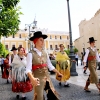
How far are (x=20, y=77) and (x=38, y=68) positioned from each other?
2.99m

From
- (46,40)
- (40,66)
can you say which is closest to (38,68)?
(40,66)

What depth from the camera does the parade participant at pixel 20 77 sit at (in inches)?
266

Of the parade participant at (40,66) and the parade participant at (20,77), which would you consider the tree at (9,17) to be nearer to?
the parade participant at (20,77)

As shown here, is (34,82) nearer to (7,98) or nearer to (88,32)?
(7,98)

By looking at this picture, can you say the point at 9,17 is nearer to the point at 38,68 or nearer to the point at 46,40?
the point at 38,68

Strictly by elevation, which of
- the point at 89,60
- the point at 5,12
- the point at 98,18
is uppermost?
the point at 98,18

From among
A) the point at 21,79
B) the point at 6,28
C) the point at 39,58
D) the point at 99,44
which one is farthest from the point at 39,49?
the point at 99,44

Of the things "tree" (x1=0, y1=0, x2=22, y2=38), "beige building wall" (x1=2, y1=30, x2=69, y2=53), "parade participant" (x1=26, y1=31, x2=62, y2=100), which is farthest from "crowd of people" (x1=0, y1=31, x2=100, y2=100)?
"beige building wall" (x1=2, y1=30, x2=69, y2=53)

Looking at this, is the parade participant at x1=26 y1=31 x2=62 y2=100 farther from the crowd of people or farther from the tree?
the tree

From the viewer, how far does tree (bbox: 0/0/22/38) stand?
15148mm

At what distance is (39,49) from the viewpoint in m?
4.11

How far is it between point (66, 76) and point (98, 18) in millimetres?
33010

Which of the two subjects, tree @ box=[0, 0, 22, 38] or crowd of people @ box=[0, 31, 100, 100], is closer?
crowd of people @ box=[0, 31, 100, 100]

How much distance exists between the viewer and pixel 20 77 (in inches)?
270
